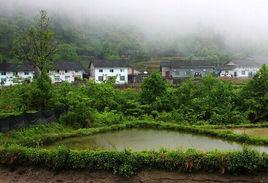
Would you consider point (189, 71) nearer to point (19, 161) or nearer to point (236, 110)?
point (236, 110)

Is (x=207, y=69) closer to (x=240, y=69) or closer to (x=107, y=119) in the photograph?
(x=240, y=69)

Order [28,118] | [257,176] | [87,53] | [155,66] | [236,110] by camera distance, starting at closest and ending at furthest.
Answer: [257,176], [28,118], [236,110], [155,66], [87,53]

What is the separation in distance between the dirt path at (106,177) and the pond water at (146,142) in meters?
2.83

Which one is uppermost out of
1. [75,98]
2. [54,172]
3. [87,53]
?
[87,53]

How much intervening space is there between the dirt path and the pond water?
2.83 m

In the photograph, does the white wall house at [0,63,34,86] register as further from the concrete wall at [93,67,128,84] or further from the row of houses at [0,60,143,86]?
the concrete wall at [93,67,128,84]

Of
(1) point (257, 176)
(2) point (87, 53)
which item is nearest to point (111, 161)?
(1) point (257, 176)

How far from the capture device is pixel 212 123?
27.2 metres

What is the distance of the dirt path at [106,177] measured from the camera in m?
14.4

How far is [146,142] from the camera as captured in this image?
1950 cm

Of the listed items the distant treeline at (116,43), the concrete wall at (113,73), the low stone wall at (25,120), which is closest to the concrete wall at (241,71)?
the distant treeline at (116,43)

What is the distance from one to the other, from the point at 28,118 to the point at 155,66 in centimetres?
6253

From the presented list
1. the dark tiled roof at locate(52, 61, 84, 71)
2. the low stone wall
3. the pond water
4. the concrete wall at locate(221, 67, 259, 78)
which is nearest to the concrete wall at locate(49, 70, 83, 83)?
the dark tiled roof at locate(52, 61, 84, 71)

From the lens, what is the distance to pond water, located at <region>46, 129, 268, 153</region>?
18.1 meters
